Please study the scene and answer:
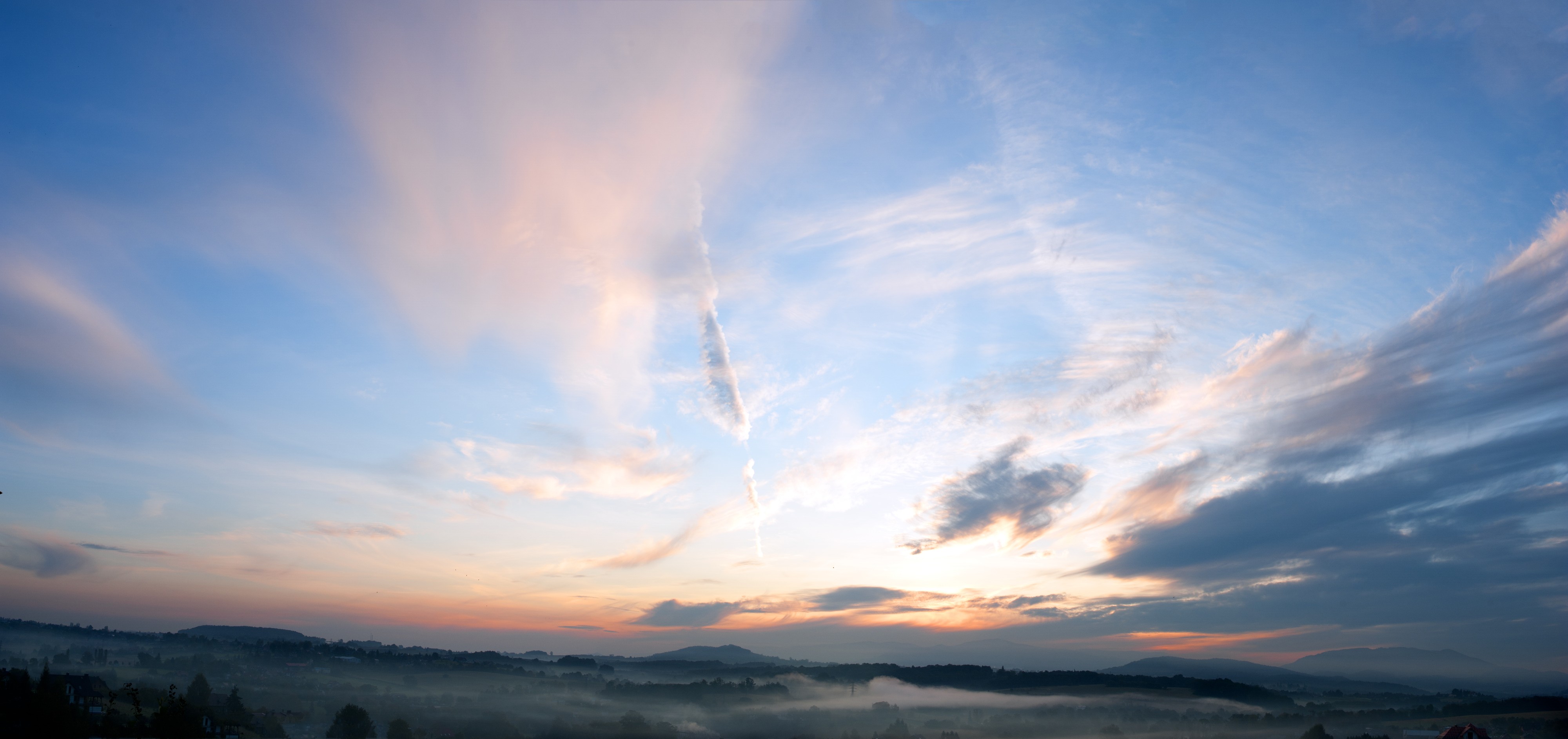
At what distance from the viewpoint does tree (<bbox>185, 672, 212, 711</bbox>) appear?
11525cm

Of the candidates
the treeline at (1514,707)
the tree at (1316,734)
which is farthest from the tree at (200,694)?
the treeline at (1514,707)

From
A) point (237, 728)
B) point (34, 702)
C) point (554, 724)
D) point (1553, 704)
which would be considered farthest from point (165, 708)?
point (1553, 704)

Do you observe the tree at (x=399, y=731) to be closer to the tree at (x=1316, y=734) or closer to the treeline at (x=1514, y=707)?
the tree at (x=1316, y=734)

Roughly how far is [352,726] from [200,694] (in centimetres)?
2696

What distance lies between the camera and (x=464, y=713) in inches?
6826

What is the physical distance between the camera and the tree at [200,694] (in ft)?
378

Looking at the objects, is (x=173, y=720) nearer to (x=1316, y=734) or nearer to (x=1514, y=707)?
(x=1316, y=734)

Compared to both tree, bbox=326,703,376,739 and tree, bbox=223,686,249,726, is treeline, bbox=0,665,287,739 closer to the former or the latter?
tree, bbox=223,686,249,726

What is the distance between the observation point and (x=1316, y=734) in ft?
468

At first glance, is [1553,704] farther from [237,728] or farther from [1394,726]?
[237,728]

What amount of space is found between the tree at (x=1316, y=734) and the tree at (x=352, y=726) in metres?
185

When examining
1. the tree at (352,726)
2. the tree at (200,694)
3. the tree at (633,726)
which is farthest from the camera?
the tree at (633,726)

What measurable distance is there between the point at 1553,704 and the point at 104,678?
331 metres

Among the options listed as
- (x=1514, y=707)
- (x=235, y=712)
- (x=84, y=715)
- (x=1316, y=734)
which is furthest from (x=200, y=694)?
(x=1514, y=707)
